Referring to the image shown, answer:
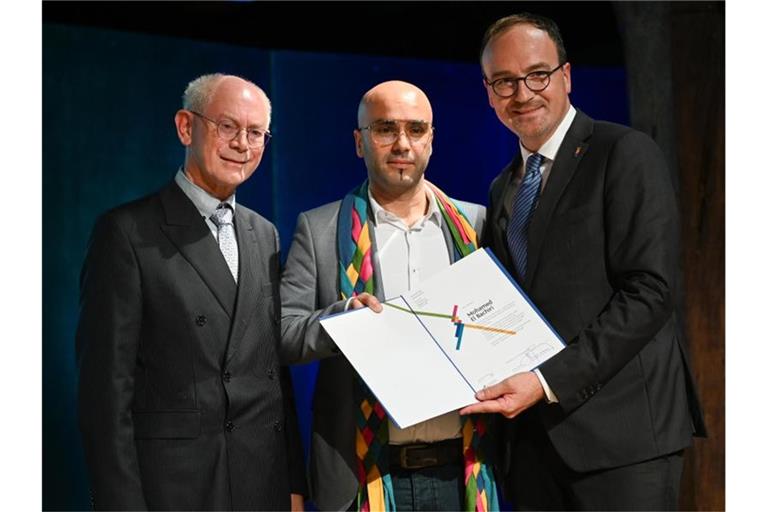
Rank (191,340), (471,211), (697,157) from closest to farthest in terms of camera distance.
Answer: (191,340) < (471,211) < (697,157)

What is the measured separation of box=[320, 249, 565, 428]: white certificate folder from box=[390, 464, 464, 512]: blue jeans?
321mm

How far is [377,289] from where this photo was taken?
3.04 m

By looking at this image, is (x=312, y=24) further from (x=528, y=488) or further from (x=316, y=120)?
(x=528, y=488)

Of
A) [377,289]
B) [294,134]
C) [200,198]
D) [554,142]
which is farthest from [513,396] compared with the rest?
[294,134]

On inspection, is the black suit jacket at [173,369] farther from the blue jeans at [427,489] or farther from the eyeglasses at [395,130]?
the eyeglasses at [395,130]

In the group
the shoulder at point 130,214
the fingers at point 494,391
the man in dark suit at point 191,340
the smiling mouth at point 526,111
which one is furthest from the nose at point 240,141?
the fingers at point 494,391

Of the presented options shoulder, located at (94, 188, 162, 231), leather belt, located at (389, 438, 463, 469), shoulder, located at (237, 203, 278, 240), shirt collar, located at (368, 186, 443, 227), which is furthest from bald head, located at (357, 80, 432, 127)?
leather belt, located at (389, 438, 463, 469)

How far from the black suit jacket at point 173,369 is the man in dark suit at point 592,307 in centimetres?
70

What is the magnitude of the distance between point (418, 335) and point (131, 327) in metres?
0.82

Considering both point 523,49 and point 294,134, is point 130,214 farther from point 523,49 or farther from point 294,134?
point 294,134

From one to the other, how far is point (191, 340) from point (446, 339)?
740mm

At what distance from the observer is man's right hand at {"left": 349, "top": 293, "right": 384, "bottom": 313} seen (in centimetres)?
288

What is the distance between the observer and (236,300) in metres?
2.94

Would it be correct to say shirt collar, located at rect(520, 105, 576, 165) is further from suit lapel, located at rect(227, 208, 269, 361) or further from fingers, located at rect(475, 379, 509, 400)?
suit lapel, located at rect(227, 208, 269, 361)
